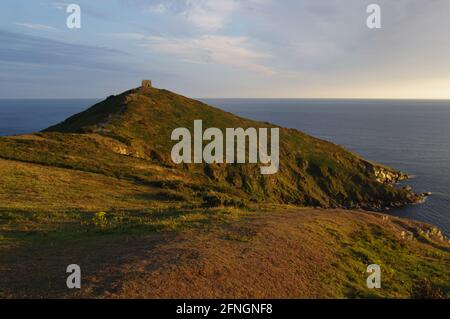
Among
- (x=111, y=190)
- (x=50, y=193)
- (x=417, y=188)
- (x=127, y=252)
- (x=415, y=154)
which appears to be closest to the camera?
(x=127, y=252)

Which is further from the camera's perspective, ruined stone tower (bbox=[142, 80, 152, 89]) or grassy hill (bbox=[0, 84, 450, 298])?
ruined stone tower (bbox=[142, 80, 152, 89])

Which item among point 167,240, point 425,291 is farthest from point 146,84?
point 425,291

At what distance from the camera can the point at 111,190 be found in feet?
118

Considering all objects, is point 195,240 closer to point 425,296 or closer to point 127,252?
point 127,252

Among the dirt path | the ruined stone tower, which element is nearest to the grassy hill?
the dirt path

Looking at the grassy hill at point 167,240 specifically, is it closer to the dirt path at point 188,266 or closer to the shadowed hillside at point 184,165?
the dirt path at point 188,266

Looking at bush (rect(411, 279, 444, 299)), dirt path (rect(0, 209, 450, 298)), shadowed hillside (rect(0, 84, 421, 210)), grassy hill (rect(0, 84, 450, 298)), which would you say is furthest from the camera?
shadowed hillside (rect(0, 84, 421, 210))

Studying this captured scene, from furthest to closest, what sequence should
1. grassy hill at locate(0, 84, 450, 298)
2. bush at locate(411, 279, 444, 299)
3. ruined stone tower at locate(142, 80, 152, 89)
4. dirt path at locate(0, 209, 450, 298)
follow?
ruined stone tower at locate(142, 80, 152, 89) → bush at locate(411, 279, 444, 299) → grassy hill at locate(0, 84, 450, 298) → dirt path at locate(0, 209, 450, 298)

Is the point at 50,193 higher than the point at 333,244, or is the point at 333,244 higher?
the point at 50,193

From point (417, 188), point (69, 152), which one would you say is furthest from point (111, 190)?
point (417, 188)

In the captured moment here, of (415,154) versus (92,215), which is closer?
(92,215)

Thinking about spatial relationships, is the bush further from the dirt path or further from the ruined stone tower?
the ruined stone tower

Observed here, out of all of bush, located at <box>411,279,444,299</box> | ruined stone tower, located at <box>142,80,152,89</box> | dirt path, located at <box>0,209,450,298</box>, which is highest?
ruined stone tower, located at <box>142,80,152,89</box>
